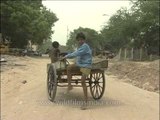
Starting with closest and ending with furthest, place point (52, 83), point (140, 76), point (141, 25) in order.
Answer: point (52, 83)
point (140, 76)
point (141, 25)

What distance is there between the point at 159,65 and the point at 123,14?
32194mm

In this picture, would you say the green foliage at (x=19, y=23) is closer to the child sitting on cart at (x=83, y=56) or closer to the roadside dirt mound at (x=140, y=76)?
the roadside dirt mound at (x=140, y=76)

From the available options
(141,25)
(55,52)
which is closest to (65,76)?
(55,52)

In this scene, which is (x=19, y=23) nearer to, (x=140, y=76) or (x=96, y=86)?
(x=140, y=76)

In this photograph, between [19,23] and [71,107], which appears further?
[19,23]

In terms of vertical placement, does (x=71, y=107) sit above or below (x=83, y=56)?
below

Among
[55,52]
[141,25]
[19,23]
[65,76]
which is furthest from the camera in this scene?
[19,23]

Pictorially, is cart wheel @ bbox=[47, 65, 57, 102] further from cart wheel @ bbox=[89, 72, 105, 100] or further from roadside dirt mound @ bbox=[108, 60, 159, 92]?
roadside dirt mound @ bbox=[108, 60, 159, 92]

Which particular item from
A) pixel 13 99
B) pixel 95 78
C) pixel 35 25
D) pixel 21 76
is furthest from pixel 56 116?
pixel 35 25

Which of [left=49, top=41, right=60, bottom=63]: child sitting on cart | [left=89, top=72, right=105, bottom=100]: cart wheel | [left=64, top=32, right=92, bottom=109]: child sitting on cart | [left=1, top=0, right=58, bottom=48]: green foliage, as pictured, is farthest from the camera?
[left=1, top=0, right=58, bottom=48]: green foliage

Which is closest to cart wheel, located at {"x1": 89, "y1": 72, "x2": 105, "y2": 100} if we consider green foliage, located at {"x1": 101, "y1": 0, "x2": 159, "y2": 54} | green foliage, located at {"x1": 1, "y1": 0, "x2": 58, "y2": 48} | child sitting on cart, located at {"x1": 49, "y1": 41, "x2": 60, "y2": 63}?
child sitting on cart, located at {"x1": 49, "y1": 41, "x2": 60, "y2": 63}

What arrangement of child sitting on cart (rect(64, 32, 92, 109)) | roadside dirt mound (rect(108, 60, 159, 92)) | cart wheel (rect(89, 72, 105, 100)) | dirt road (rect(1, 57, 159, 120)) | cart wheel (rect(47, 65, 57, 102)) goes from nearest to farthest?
dirt road (rect(1, 57, 159, 120))
child sitting on cart (rect(64, 32, 92, 109))
cart wheel (rect(47, 65, 57, 102))
cart wheel (rect(89, 72, 105, 100))
roadside dirt mound (rect(108, 60, 159, 92))

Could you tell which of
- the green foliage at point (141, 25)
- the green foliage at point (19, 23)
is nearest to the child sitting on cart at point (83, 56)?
the green foliage at point (141, 25)

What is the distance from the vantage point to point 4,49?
153ft
